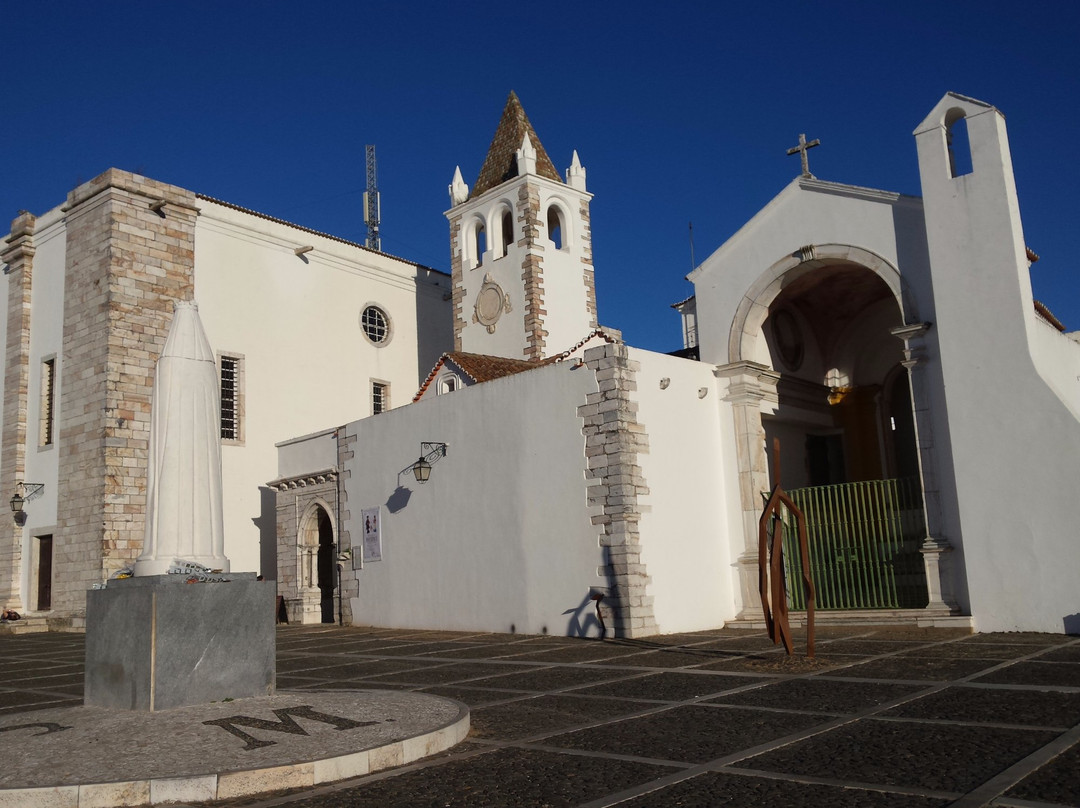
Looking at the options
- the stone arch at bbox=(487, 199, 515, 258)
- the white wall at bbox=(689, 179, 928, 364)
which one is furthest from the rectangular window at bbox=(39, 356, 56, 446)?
the white wall at bbox=(689, 179, 928, 364)

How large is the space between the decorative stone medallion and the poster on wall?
873 cm

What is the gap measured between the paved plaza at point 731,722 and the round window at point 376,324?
49.8 ft

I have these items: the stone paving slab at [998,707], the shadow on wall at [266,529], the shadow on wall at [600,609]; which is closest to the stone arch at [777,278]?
the shadow on wall at [600,609]

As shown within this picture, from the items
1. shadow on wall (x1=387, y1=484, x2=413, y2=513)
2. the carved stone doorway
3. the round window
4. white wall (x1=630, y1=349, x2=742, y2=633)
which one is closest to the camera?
white wall (x1=630, y1=349, x2=742, y2=633)

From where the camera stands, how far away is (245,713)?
628 centimetres

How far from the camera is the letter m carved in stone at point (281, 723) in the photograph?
18.5 feet

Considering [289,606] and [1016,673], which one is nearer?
[1016,673]

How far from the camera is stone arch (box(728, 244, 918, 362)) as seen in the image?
44.6ft

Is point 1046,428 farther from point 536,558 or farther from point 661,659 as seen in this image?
point 536,558

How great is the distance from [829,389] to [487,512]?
278 inches

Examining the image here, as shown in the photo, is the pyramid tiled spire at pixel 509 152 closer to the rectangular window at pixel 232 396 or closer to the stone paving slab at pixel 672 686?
the rectangular window at pixel 232 396

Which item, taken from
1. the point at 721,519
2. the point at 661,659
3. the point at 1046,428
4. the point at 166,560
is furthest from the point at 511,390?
the point at 166,560

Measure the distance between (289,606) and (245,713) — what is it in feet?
44.5

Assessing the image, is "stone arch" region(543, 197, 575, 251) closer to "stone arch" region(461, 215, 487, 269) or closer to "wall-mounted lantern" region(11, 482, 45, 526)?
"stone arch" region(461, 215, 487, 269)
